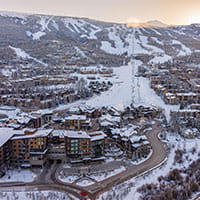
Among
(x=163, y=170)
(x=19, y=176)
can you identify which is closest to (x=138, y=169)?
(x=163, y=170)

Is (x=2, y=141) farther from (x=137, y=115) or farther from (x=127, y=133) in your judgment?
(x=137, y=115)

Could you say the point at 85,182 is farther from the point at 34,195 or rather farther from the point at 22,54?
the point at 22,54

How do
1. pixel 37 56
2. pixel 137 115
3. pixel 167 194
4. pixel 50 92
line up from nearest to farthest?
pixel 167 194, pixel 137 115, pixel 50 92, pixel 37 56

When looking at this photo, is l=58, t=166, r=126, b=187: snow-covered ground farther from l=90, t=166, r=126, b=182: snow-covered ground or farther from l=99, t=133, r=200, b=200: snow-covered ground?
l=99, t=133, r=200, b=200: snow-covered ground

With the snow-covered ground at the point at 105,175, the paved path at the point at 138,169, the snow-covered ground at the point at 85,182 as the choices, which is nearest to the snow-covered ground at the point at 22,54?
the paved path at the point at 138,169

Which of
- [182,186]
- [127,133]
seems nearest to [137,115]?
[127,133]

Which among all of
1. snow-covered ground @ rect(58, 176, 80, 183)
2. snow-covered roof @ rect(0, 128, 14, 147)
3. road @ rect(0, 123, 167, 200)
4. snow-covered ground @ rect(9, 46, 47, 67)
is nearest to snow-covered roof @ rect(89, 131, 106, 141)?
road @ rect(0, 123, 167, 200)
